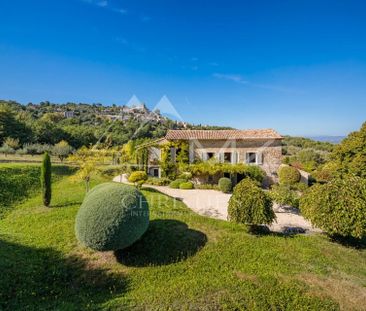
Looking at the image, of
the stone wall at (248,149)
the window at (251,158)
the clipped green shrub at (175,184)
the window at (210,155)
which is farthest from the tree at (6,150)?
the window at (251,158)

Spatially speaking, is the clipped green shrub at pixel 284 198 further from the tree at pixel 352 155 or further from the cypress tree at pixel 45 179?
the cypress tree at pixel 45 179

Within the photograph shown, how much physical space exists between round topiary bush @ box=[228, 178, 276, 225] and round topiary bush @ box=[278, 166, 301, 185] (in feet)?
38.5

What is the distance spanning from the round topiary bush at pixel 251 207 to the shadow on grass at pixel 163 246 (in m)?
1.72

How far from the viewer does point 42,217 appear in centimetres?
1070

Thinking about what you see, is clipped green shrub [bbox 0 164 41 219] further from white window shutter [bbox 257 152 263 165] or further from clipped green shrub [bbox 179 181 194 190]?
white window shutter [bbox 257 152 263 165]

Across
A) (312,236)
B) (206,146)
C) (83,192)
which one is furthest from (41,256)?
(206,146)

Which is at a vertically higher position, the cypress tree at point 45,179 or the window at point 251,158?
the window at point 251,158

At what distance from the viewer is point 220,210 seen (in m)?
12.8

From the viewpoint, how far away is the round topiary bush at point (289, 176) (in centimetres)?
1945

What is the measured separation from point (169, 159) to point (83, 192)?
8500 mm

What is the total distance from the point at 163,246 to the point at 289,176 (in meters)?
15.5

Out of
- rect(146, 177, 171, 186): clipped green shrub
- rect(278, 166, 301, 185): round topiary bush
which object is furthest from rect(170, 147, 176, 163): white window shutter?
rect(278, 166, 301, 185): round topiary bush

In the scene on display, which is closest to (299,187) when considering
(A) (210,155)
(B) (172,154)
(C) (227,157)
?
(C) (227,157)

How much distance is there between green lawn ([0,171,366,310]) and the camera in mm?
5457
